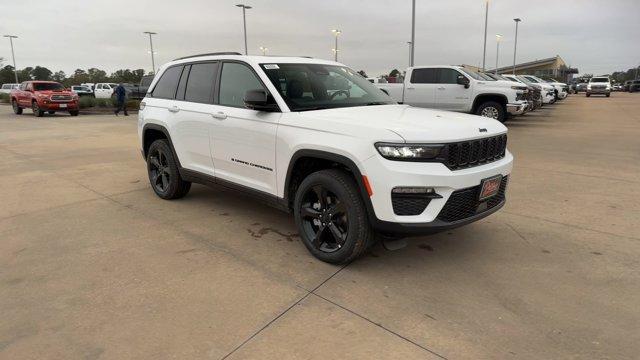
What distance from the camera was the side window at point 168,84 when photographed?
564 centimetres

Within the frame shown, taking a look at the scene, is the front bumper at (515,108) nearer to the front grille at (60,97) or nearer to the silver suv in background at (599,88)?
the front grille at (60,97)

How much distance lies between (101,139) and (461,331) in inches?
475

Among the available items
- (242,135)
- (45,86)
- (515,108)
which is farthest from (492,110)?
(45,86)

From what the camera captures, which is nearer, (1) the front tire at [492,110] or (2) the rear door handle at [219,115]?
(2) the rear door handle at [219,115]

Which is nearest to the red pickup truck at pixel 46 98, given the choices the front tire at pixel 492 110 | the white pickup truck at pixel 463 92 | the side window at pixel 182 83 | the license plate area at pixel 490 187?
the white pickup truck at pixel 463 92

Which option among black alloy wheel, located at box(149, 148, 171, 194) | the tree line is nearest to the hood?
black alloy wheel, located at box(149, 148, 171, 194)

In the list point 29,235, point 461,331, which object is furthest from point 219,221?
point 461,331

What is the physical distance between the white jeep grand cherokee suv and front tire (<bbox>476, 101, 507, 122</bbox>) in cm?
973

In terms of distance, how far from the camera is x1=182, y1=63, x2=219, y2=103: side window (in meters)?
5.02

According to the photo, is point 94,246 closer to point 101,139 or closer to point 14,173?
point 14,173

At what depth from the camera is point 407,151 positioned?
10.9ft

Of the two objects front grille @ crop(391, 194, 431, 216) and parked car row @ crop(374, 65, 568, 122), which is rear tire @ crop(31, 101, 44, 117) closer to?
parked car row @ crop(374, 65, 568, 122)

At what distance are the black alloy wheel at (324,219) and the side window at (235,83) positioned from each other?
1267 millimetres

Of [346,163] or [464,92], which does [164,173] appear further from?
[464,92]
